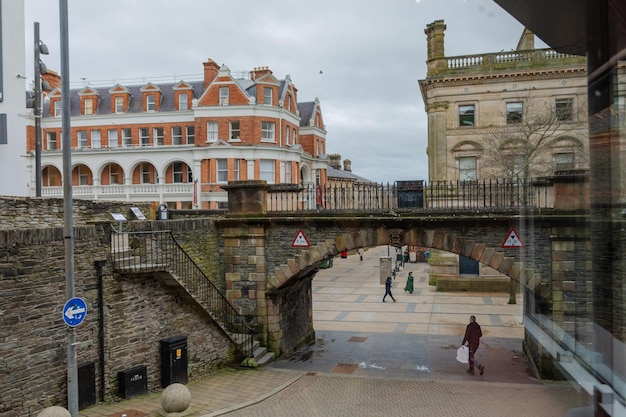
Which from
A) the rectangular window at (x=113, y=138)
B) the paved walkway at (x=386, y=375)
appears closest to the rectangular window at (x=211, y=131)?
the rectangular window at (x=113, y=138)

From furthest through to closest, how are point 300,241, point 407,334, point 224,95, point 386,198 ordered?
point 224,95 < point 407,334 < point 300,241 < point 386,198

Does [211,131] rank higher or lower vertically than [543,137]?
higher

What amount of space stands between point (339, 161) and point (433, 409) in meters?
47.6

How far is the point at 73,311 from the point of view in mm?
8234

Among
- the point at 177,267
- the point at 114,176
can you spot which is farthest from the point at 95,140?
the point at 177,267

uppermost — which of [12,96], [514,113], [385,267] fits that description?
[12,96]

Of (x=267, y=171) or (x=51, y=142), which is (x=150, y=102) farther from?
(x=267, y=171)

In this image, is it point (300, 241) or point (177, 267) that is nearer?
point (177, 267)

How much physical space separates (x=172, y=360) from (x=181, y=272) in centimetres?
220

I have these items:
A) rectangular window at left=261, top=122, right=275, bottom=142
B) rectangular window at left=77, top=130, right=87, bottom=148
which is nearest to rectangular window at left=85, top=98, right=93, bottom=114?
rectangular window at left=77, top=130, right=87, bottom=148

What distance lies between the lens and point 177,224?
14.0 metres

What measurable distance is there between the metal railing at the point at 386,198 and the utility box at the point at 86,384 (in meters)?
7.05

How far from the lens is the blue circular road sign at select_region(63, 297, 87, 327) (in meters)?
8.15

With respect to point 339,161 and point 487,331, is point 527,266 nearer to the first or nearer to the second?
point 487,331
